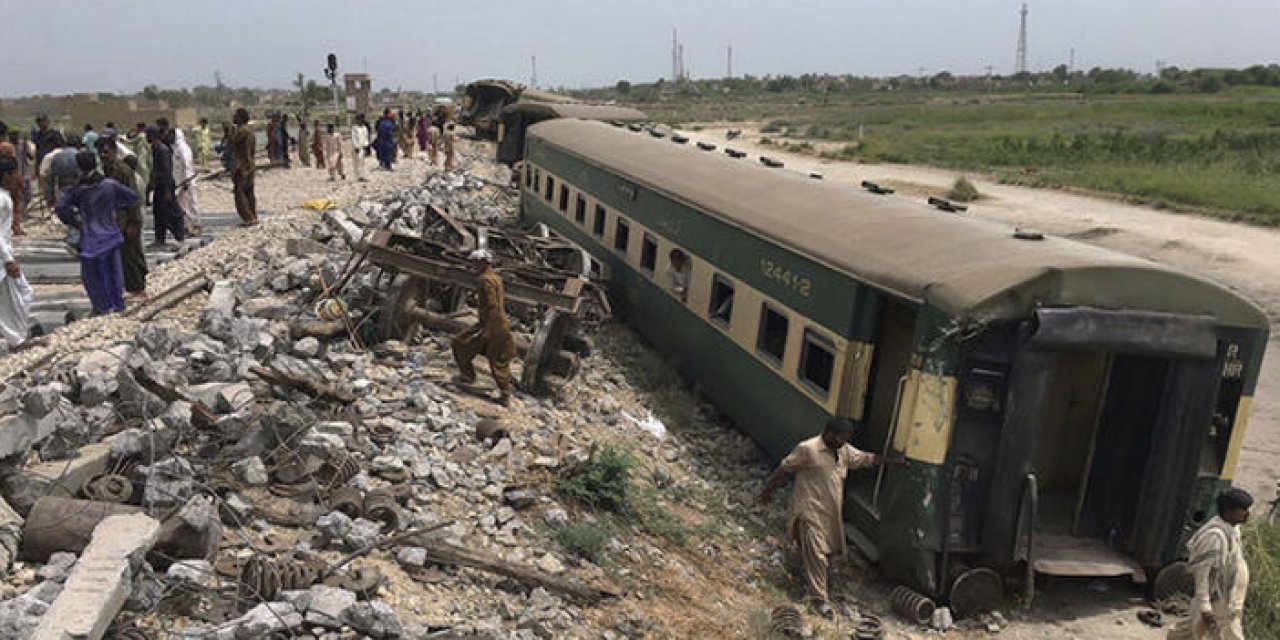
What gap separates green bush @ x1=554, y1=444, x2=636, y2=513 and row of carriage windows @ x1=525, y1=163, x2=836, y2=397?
192 centimetres

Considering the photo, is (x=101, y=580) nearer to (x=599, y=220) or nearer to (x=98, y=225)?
(x=98, y=225)

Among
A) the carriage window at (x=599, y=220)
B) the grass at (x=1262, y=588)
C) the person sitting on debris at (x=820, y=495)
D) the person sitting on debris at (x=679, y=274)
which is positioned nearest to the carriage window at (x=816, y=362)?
the person sitting on debris at (x=820, y=495)

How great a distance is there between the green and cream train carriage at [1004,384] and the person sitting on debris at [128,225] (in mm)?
7785

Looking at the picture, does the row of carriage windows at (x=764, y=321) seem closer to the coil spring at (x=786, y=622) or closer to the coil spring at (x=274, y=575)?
the coil spring at (x=786, y=622)

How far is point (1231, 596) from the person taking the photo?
6.30m

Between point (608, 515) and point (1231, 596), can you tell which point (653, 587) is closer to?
point (608, 515)

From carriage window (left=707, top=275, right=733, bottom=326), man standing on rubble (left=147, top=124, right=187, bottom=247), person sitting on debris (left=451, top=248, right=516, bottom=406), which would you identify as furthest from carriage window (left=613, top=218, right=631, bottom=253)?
man standing on rubble (left=147, top=124, right=187, bottom=247)

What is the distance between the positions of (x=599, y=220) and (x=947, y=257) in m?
8.69

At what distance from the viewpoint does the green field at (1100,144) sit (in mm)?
30953

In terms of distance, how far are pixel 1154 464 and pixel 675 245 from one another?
635 centimetres

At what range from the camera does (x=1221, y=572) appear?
630cm

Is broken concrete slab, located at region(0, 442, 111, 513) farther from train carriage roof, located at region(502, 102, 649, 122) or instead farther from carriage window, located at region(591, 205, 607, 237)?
train carriage roof, located at region(502, 102, 649, 122)

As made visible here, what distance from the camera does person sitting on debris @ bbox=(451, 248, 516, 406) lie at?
9898mm

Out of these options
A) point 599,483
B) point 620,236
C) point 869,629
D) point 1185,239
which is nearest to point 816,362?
point 599,483
